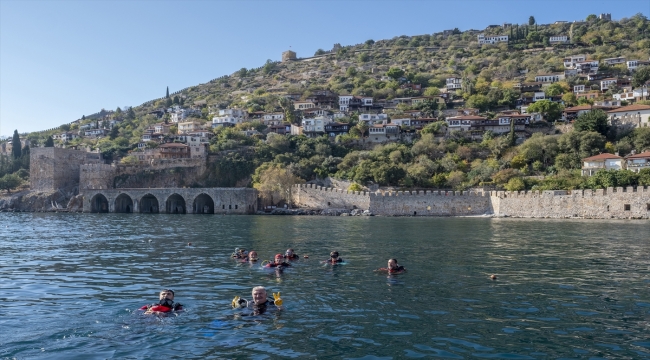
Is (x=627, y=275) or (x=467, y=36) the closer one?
(x=627, y=275)

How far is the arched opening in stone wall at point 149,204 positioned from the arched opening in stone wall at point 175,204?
3.02m

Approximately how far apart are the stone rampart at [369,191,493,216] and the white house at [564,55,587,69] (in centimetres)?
6605

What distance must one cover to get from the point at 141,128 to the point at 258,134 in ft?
129

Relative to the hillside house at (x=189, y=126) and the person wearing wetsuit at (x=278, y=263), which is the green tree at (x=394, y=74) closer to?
the hillside house at (x=189, y=126)

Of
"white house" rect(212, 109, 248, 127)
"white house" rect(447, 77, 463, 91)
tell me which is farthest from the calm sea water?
"white house" rect(447, 77, 463, 91)

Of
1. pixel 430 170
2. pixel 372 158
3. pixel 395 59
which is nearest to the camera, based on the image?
pixel 430 170

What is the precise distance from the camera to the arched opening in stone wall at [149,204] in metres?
70.2

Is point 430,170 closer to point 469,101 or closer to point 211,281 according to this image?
point 469,101

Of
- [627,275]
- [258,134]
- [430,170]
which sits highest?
[258,134]

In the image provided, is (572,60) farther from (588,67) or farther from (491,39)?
(491,39)

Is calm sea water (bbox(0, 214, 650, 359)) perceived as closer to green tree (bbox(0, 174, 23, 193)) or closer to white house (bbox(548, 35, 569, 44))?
green tree (bbox(0, 174, 23, 193))

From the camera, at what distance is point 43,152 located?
73.9m

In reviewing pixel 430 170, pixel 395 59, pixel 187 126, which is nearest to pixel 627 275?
pixel 430 170

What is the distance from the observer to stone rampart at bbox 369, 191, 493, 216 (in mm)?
52906
